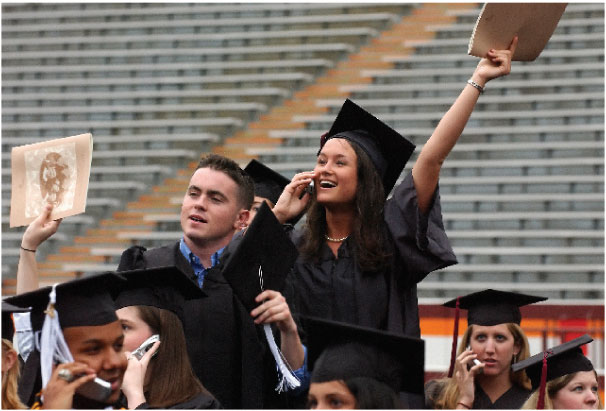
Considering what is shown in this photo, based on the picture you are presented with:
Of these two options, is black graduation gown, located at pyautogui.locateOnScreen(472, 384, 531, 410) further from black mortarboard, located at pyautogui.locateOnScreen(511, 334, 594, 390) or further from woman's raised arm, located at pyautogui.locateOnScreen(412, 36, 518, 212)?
woman's raised arm, located at pyautogui.locateOnScreen(412, 36, 518, 212)

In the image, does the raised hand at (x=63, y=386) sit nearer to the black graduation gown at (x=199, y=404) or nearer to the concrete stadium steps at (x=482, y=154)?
the black graduation gown at (x=199, y=404)

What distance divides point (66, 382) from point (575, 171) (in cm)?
1211

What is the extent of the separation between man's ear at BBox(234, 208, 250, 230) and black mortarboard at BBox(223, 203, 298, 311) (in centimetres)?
68

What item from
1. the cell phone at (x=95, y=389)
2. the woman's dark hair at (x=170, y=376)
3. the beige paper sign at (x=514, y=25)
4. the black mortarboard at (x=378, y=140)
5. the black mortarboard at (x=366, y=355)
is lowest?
the woman's dark hair at (x=170, y=376)

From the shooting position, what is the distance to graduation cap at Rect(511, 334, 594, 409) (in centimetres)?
422

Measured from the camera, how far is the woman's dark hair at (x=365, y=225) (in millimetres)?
3479

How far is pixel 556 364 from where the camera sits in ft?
14.0

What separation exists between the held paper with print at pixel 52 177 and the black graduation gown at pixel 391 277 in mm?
733

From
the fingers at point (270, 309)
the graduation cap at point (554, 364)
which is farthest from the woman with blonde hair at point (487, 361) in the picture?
the fingers at point (270, 309)

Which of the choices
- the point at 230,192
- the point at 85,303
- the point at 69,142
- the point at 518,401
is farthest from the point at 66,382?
the point at 518,401

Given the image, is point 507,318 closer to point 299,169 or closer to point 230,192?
point 230,192

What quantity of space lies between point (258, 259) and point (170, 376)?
0.41 m

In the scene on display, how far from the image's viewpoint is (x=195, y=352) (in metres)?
3.62

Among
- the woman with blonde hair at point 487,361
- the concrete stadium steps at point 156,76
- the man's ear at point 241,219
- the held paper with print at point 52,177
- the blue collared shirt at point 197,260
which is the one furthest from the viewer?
the concrete stadium steps at point 156,76
